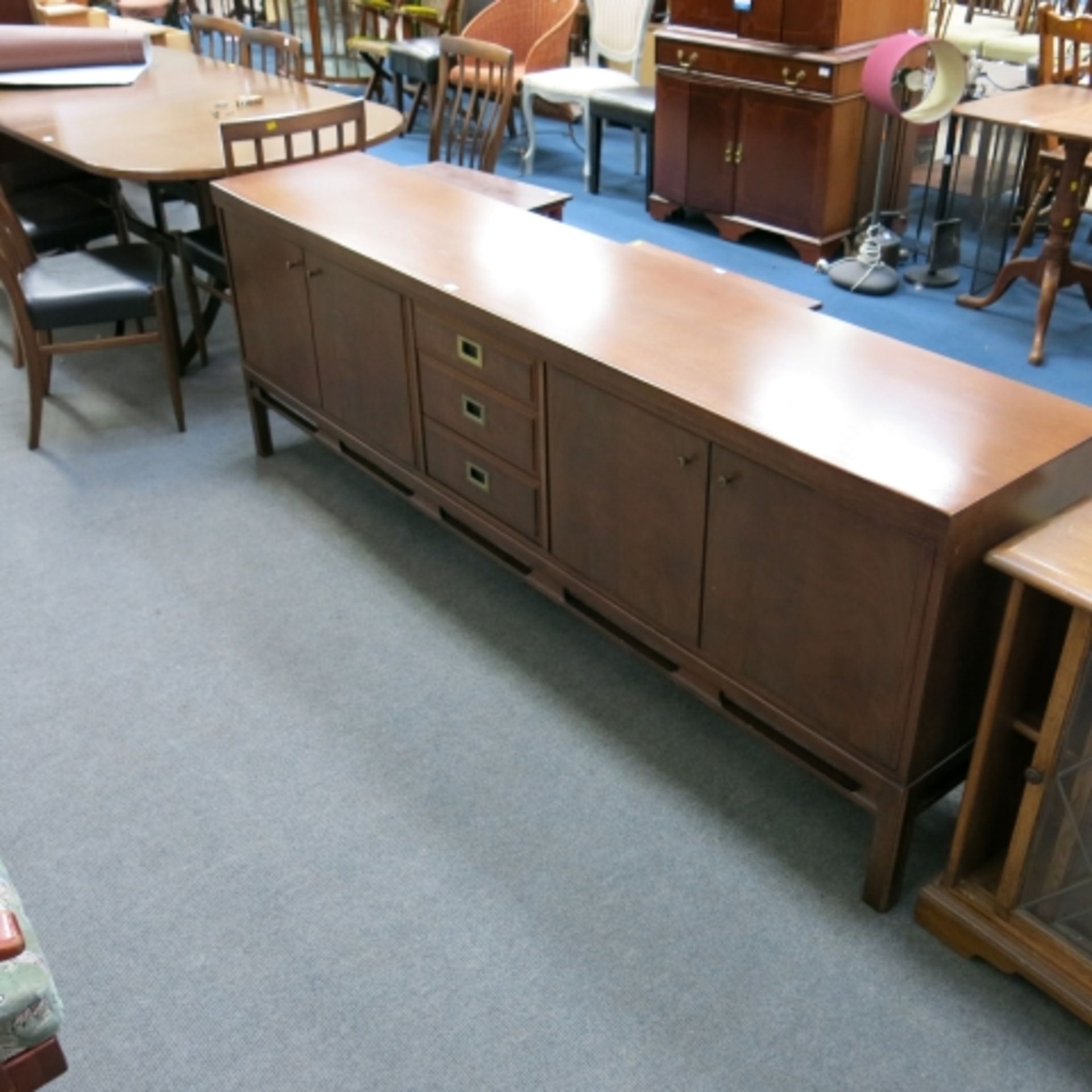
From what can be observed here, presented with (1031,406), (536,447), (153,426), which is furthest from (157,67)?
(1031,406)

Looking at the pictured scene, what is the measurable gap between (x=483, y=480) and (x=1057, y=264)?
2412 mm

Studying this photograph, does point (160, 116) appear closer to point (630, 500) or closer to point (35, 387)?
point (35, 387)

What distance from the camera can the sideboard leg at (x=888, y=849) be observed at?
1.69m

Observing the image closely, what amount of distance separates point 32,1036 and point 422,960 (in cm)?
60

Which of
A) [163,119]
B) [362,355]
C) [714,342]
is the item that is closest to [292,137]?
[163,119]

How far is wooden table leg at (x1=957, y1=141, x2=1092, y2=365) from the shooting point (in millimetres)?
3465

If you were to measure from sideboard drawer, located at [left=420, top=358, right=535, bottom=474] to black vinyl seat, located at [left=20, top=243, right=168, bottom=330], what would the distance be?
1166mm

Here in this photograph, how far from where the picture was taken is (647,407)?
72.0 inches

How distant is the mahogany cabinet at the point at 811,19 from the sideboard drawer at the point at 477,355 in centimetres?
261

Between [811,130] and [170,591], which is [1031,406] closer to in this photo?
[170,591]

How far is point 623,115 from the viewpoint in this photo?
200 inches

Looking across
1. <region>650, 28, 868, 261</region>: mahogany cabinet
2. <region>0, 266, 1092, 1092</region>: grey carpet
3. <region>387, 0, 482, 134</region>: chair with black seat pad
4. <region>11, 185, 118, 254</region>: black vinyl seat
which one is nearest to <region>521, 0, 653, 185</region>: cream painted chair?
<region>387, 0, 482, 134</region>: chair with black seat pad

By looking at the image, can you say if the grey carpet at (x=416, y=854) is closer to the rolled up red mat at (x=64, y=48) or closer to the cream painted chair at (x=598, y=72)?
the rolled up red mat at (x=64, y=48)

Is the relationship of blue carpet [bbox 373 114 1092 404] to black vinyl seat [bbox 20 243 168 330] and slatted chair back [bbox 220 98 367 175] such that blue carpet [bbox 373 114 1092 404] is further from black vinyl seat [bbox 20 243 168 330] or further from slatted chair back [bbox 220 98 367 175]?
black vinyl seat [bbox 20 243 168 330]
